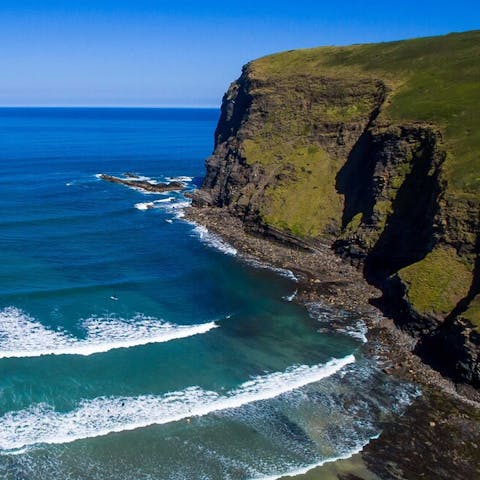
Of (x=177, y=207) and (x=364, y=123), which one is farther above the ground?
(x=364, y=123)

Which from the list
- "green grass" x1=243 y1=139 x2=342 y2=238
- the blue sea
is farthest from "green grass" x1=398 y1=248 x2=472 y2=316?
"green grass" x1=243 y1=139 x2=342 y2=238

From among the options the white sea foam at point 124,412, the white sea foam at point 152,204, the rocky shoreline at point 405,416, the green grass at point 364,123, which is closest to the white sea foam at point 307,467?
the rocky shoreline at point 405,416

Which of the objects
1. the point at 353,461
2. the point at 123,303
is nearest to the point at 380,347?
the point at 353,461

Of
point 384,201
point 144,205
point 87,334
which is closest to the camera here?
point 87,334

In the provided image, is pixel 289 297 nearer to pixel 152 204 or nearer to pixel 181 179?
pixel 152 204

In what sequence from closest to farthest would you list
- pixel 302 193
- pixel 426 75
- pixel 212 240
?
pixel 212 240
pixel 302 193
pixel 426 75

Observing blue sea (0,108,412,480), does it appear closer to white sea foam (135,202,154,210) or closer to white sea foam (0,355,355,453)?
white sea foam (0,355,355,453)

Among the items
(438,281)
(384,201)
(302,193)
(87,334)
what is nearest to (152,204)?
(302,193)
